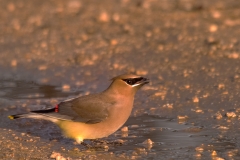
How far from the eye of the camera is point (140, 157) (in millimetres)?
6855

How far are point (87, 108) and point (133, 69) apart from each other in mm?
3596

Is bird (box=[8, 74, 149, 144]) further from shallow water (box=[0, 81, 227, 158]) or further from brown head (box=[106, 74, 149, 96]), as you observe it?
shallow water (box=[0, 81, 227, 158])

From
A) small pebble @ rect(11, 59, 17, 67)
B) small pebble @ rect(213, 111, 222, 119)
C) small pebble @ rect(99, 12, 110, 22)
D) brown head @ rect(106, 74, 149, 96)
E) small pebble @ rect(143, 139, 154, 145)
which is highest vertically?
small pebble @ rect(99, 12, 110, 22)

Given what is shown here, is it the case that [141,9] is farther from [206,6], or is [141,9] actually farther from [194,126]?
[194,126]

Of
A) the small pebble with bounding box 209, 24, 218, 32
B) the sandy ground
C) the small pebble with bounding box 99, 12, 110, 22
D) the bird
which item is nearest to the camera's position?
the bird

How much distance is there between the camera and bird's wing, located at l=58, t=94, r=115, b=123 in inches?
288

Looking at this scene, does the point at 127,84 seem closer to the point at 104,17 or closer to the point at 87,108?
the point at 87,108

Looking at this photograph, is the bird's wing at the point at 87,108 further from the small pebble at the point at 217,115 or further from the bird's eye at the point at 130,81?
the small pebble at the point at 217,115

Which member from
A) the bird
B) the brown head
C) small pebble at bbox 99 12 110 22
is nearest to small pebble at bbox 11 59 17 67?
small pebble at bbox 99 12 110 22

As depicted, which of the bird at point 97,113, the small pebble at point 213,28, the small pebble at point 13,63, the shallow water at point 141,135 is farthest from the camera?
the small pebble at point 213,28

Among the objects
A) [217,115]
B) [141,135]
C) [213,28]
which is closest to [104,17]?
[213,28]

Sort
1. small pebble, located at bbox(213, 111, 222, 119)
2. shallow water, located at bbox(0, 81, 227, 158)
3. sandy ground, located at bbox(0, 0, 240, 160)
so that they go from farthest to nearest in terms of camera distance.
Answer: small pebble, located at bbox(213, 111, 222, 119)
sandy ground, located at bbox(0, 0, 240, 160)
shallow water, located at bbox(0, 81, 227, 158)

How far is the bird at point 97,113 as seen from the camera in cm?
725

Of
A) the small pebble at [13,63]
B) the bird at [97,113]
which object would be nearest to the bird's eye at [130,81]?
the bird at [97,113]
